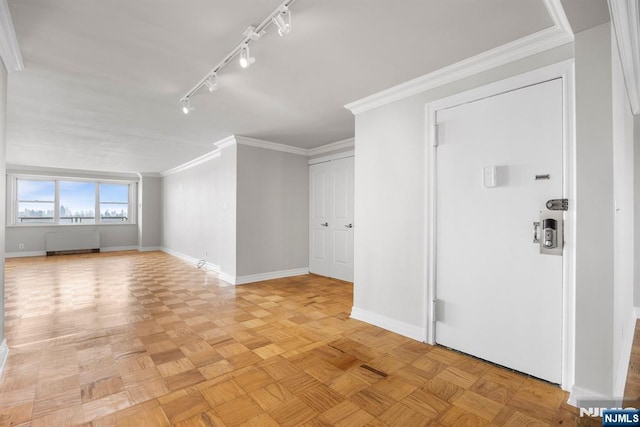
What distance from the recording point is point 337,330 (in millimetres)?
2943

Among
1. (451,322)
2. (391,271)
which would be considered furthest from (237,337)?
(451,322)

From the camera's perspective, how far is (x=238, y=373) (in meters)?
2.14

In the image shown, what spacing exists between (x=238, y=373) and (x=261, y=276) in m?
2.90

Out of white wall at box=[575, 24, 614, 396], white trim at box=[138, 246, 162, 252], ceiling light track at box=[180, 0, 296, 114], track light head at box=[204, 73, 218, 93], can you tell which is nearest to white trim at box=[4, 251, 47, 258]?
white trim at box=[138, 246, 162, 252]

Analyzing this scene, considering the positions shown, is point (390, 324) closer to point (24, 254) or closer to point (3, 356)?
point (3, 356)

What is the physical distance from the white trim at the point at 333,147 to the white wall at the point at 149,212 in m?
6.06

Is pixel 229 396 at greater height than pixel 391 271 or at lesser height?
lesser

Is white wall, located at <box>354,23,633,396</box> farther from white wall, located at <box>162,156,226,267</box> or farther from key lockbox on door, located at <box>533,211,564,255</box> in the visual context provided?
white wall, located at <box>162,156,226,267</box>

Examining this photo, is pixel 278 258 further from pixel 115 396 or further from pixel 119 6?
pixel 119 6

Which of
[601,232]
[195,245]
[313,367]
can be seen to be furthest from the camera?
[195,245]

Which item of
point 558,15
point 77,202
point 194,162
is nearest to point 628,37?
point 558,15

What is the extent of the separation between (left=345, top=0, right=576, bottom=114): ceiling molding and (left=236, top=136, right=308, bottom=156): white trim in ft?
7.50

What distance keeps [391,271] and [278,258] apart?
8.96ft

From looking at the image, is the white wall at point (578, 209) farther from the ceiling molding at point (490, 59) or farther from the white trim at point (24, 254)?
the white trim at point (24, 254)
